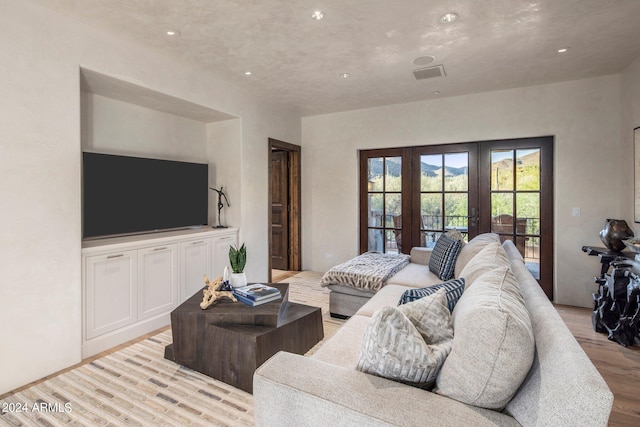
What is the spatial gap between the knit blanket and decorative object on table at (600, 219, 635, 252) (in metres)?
1.97

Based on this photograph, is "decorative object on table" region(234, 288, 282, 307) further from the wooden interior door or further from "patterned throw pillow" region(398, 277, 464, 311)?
the wooden interior door

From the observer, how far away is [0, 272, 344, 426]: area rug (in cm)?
189

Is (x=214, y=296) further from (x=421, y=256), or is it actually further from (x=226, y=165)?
(x=421, y=256)

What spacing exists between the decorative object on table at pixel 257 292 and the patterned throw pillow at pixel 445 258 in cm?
151

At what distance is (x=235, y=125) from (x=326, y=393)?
3.71 meters

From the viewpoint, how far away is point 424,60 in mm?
3297

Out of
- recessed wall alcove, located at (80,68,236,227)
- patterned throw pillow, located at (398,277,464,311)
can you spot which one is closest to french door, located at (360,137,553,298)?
recessed wall alcove, located at (80,68,236,227)

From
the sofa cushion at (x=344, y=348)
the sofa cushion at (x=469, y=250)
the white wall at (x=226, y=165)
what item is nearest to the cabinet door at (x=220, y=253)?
the white wall at (x=226, y=165)

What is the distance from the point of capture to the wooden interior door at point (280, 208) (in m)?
5.64

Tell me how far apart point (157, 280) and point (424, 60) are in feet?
11.3

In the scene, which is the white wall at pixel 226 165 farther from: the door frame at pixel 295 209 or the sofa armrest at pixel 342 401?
the sofa armrest at pixel 342 401

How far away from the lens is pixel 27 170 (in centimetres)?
228

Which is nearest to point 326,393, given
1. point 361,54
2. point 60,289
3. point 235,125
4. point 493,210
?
point 60,289

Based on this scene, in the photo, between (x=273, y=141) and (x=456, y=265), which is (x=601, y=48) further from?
(x=273, y=141)
